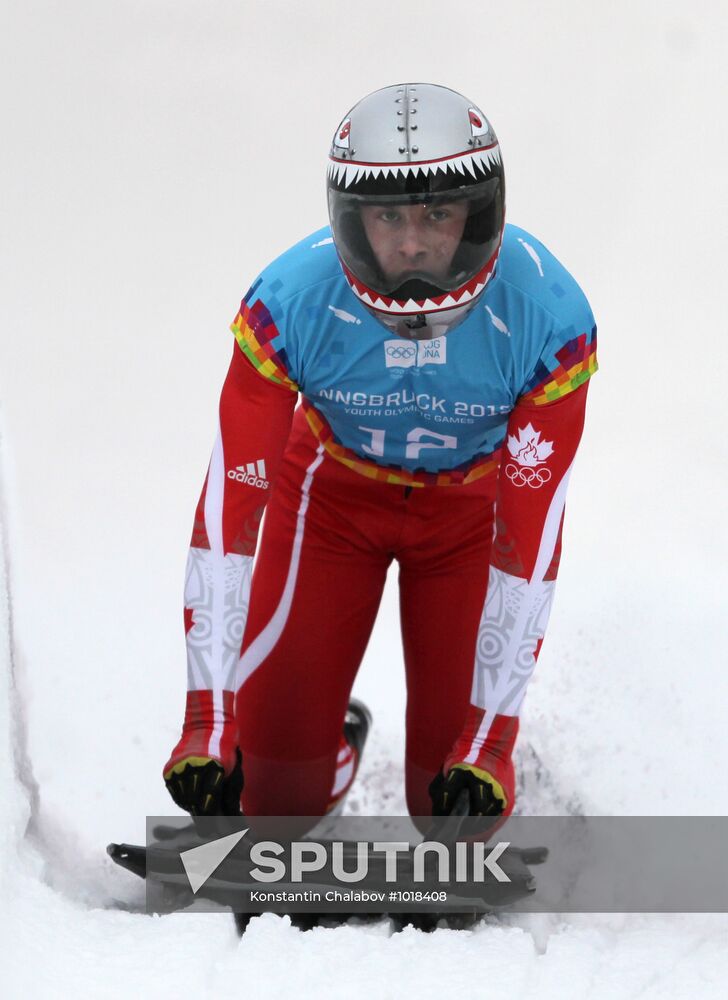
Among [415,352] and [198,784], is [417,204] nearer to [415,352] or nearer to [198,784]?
[415,352]

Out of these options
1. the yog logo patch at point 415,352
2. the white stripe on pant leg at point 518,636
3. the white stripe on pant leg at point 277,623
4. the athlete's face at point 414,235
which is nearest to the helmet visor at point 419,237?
the athlete's face at point 414,235

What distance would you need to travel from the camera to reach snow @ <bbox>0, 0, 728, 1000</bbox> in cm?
426

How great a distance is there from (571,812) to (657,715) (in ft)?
1.69

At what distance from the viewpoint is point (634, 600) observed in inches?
193

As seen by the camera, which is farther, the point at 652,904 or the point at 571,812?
the point at 571,812

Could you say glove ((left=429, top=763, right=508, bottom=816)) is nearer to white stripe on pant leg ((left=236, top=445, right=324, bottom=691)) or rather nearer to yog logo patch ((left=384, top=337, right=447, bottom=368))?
white stripe on pant leg ((left=236, top=445, right=324, bottom=691))

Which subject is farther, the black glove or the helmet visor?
the black glove

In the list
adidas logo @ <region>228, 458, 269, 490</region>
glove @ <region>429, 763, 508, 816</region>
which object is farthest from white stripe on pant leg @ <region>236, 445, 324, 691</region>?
glove @ <region>429, 763, 508, 816</region>

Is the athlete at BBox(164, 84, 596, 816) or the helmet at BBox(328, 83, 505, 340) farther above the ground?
the helmet at BBox(328, 83, 505, 340)

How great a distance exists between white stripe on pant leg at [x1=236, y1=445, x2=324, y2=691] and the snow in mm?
620

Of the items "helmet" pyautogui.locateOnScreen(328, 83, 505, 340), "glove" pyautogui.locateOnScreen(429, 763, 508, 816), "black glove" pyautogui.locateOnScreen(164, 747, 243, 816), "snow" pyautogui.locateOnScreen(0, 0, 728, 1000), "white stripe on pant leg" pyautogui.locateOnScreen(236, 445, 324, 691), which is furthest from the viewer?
"snow" pyautogui.locateOnScreen(0, 0, 728, 1000)

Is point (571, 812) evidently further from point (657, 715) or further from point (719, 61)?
point (719, 61)

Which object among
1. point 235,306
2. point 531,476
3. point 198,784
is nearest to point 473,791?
point 198,784

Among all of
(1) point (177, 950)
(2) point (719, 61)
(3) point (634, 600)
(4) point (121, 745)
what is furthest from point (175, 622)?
(2) point (719, 61)
